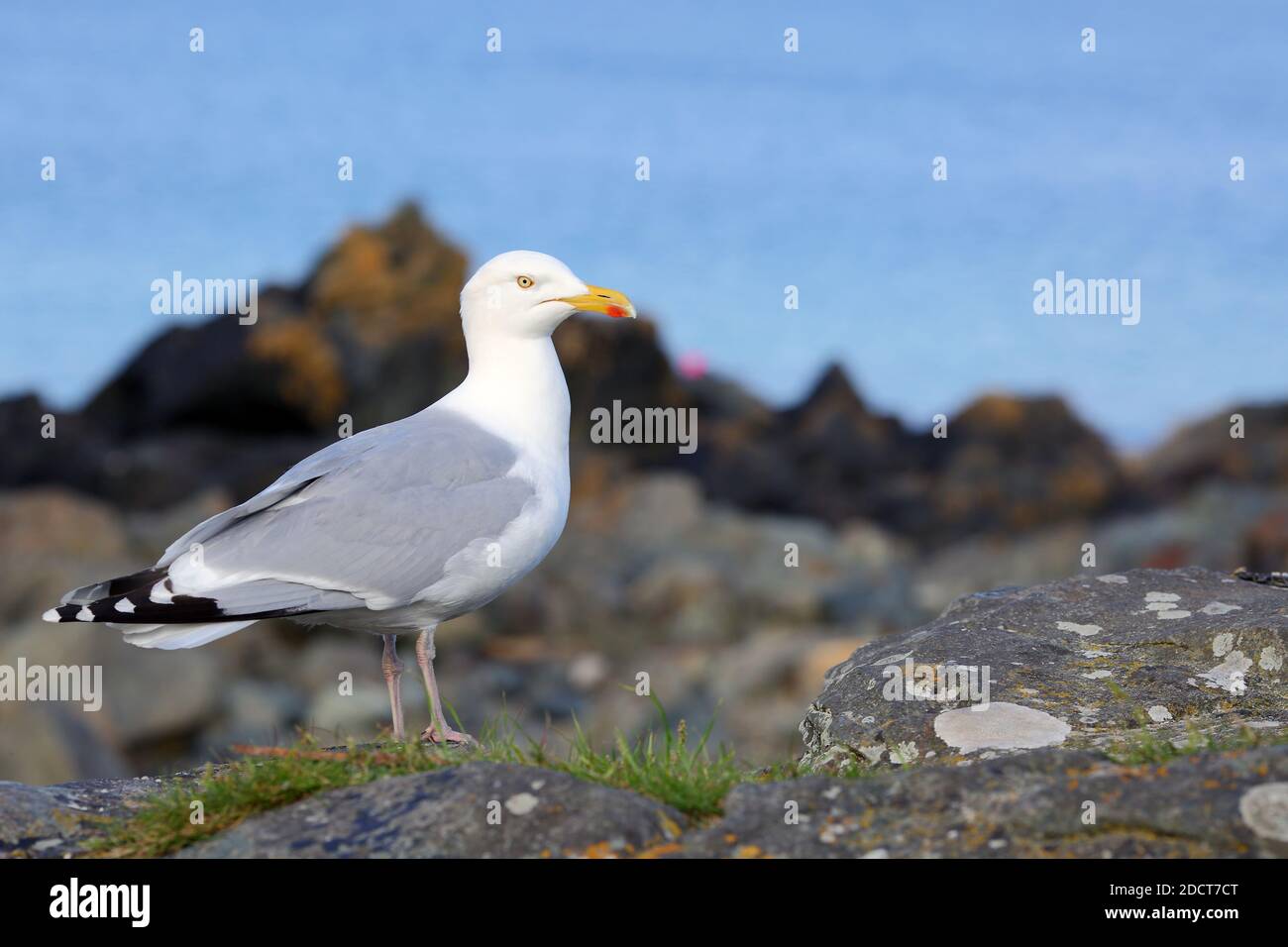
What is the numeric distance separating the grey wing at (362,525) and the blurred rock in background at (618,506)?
1713 cm

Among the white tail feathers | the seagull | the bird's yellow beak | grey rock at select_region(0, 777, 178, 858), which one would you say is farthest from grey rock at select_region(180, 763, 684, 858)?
the bird's yellow beak

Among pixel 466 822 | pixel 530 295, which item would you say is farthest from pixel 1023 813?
pixel 530 295

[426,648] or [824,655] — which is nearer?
[426,648]

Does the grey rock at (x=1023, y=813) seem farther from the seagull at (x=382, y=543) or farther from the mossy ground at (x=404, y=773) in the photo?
the seagull at (x=382, y=543)

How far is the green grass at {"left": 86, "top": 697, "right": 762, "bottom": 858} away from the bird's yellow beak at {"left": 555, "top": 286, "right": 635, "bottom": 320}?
312 centimetres

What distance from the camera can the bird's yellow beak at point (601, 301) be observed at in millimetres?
8844

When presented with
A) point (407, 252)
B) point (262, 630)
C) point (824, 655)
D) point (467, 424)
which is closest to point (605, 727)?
point (824, 655)

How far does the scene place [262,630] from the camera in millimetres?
30906

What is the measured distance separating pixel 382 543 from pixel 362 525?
152mm

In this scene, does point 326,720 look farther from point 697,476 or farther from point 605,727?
point 697,476

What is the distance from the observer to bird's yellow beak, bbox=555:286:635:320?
8844mm

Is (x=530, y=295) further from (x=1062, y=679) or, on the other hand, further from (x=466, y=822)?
(x=466, y=822)
